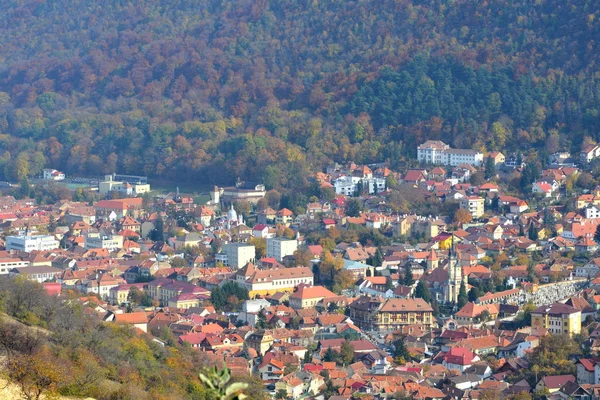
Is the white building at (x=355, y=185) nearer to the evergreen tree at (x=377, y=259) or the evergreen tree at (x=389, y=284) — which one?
the evergreen tree at (x=377, y=259)

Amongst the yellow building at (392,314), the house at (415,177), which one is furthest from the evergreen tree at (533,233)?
the house at (415,177)

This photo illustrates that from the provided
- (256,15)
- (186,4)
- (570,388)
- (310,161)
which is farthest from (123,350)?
(186,4)

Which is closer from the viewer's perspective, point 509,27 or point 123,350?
point 123,350

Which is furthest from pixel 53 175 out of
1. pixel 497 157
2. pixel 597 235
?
pixel 597 235

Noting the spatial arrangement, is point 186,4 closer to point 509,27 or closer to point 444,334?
point 509,27

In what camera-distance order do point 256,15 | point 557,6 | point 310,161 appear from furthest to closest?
point 256,15 < point 557,6 < point 310,161

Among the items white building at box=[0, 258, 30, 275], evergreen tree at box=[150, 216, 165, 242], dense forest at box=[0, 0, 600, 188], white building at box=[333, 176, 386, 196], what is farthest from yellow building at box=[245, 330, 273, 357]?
dense forest at box=[0, 0, 600, 188]
